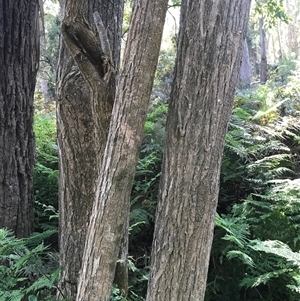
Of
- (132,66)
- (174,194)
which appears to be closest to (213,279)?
(174,194)

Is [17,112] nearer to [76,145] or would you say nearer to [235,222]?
[76,145]

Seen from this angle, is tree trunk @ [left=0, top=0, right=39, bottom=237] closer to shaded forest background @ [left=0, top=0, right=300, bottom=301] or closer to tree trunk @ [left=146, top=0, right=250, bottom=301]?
shaded forest background @ [left=0, top=0, right=300, bottom=301]

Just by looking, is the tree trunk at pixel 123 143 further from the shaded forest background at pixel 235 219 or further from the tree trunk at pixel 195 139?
the shaded forest background at pixel 235 219

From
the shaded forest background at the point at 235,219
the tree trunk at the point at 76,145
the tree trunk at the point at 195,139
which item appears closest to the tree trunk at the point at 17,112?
the shaded forest background at the point at 235,219

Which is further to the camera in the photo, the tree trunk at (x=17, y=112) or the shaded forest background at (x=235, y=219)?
the tree trunk at (x=17, y=112)

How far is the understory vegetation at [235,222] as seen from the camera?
272cm

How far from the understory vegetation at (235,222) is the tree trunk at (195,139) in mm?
501

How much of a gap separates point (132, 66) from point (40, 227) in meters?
→ 2.20

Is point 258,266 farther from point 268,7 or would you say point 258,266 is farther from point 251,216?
point 268,7

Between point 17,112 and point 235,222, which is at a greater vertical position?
point 17,112

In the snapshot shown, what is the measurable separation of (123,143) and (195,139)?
418 mm

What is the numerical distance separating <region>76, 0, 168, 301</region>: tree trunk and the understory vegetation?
464 millimetres

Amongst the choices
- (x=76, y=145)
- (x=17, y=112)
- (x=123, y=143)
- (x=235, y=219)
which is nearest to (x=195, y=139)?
(x=123, y=143)

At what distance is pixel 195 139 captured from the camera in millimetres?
2146
